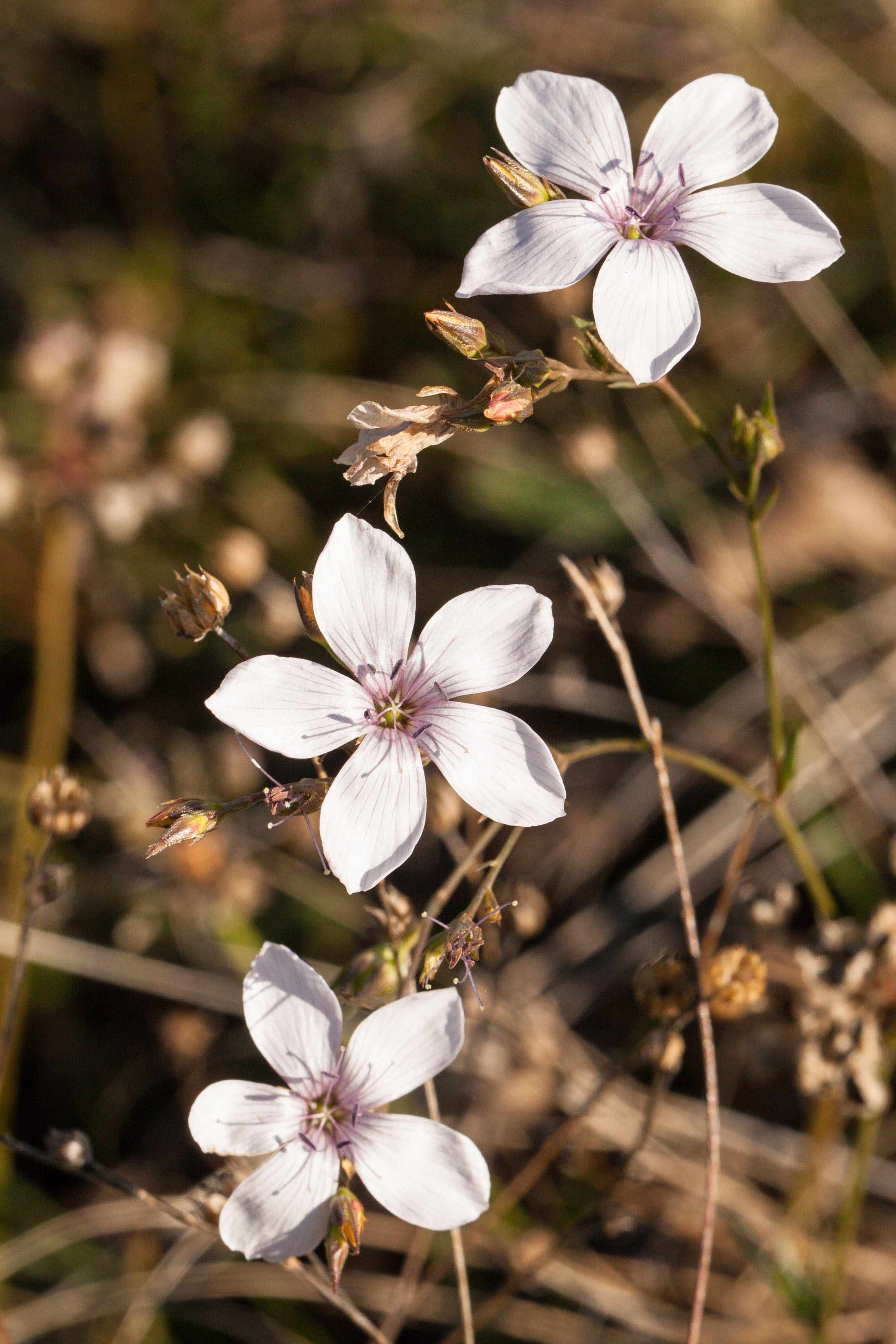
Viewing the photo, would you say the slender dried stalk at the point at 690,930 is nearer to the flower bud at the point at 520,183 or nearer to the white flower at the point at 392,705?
the white flower at the point at 392,705

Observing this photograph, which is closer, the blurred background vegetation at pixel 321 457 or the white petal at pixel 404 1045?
the white petal at pixel 404 1045

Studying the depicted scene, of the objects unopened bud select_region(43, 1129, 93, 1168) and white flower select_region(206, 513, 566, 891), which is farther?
unopened bud select_region(43, 1129, 93, 1168)

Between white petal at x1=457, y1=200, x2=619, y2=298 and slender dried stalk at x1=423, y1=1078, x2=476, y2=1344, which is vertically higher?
white petal at x1=457, y1=200, x2=619, y2=298

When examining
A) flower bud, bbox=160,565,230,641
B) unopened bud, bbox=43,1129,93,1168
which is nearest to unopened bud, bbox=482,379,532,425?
flower bud, bbox=160,565,230,641

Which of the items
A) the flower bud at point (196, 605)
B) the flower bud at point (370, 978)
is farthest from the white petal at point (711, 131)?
the flower bud at point (370, 978)

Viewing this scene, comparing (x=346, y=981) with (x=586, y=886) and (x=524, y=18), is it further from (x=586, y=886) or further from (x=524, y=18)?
(x=524, y=18)

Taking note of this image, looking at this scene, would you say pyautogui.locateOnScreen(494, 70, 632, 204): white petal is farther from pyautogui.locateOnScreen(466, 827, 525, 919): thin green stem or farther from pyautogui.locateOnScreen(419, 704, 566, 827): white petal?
pyautogui.locateOnScreen(466, 827, 525, 919): thin green stem
